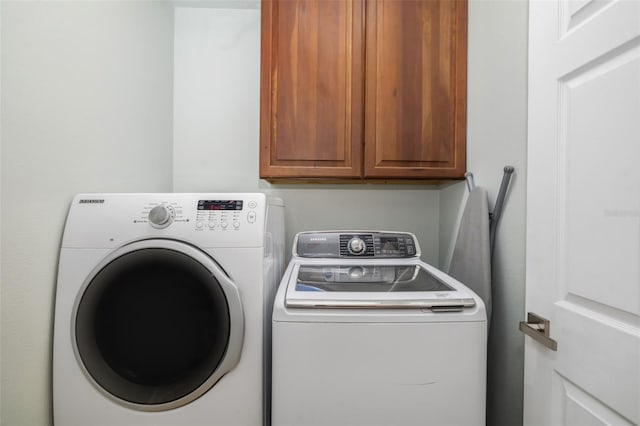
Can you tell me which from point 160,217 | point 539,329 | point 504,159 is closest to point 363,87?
point 504,159

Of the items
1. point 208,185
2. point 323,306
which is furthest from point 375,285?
point 208,185

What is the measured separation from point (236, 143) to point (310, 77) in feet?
2.22

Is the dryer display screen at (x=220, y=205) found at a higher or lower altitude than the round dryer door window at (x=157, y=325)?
higher

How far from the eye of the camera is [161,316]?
1024mm

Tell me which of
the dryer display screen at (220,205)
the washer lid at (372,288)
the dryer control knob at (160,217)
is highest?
the dryer display screen at (220,205)

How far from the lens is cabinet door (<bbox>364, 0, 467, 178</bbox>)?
143 centimetres

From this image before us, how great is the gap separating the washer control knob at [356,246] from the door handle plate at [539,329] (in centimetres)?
71

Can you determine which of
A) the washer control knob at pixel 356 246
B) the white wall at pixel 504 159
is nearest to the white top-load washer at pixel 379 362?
the white wall at pixel 504 159

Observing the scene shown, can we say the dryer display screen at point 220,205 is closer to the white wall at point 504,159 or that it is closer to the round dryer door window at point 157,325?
the round dryer door window at point 157,325

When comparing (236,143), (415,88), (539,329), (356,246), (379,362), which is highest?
(415,88)

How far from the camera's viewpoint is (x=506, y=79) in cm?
111

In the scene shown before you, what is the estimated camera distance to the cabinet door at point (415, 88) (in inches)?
56.3

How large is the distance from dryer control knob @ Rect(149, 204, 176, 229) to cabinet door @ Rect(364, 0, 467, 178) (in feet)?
3.02

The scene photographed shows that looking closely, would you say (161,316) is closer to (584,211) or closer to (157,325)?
(157,325)
